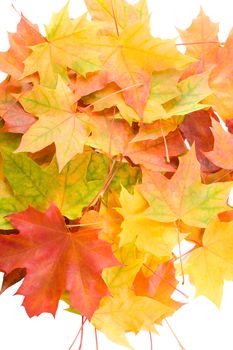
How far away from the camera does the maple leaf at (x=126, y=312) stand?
25.0 inches

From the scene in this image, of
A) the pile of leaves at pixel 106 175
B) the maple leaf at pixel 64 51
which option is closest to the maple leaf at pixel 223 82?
the pile of leaves at pixel 106 175

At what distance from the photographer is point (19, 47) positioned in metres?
0.64

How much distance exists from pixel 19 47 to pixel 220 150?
0.21 metres

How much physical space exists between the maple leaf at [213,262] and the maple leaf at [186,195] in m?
0.02

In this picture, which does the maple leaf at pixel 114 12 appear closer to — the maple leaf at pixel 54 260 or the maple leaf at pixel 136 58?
the maple leaf at pixel 136 58

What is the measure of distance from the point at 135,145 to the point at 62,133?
7 cm

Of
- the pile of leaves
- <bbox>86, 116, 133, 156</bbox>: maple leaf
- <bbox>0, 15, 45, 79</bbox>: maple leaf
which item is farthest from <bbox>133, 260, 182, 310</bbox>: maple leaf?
<bbox>0, 15, 45, 79</bbox>: maple leaf

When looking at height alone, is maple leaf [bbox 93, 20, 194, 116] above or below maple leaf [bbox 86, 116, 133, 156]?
above

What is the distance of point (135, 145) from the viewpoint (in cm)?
63

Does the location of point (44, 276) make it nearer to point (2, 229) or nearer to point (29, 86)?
point (2, 229)

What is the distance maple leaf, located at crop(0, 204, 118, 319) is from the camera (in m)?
0.59

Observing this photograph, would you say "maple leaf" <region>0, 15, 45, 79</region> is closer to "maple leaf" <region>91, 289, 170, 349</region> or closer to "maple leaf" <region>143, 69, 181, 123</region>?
"maple leaf" <region>143, 69, 181, 123</region>

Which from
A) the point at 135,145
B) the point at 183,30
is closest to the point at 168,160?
the point at 135,145

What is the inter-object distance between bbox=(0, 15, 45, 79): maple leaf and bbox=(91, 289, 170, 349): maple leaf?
222mm
